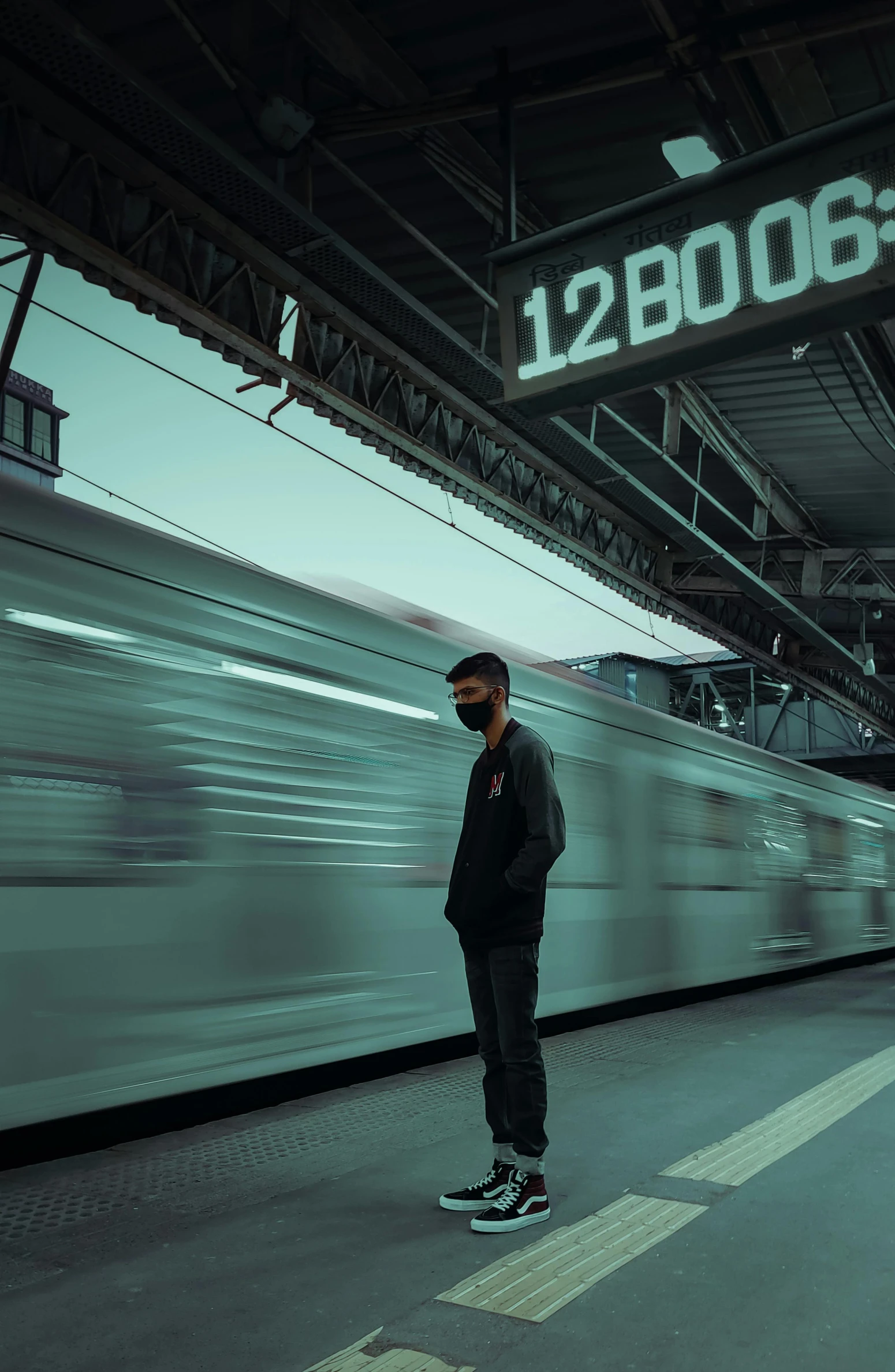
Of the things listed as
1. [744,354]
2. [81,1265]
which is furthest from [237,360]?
[81,1265]

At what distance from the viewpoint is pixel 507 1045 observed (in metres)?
3.41

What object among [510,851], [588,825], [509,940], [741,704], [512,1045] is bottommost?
[512,1045]

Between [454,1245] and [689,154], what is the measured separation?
5.36 m

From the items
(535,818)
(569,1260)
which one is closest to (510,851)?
(535,818)

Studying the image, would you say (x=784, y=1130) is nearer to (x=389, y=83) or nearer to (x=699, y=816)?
(x=699, y=816)

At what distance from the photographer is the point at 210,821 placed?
14.5 feet

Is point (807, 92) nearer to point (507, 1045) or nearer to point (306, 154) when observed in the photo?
point (306, 154)

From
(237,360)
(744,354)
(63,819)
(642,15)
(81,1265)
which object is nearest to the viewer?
(81,1265)

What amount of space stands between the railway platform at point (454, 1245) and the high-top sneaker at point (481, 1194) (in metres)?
0.12

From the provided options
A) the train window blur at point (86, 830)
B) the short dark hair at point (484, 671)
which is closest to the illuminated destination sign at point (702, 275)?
the short dark hair at point (484, 671)

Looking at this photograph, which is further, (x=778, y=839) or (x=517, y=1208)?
(x=778, y=839)

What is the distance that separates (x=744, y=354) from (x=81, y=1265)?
4.02m

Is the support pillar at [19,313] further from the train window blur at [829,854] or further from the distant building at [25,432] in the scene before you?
the distant building at [25,432]

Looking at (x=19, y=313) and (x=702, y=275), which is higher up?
(x=19, y=313)
